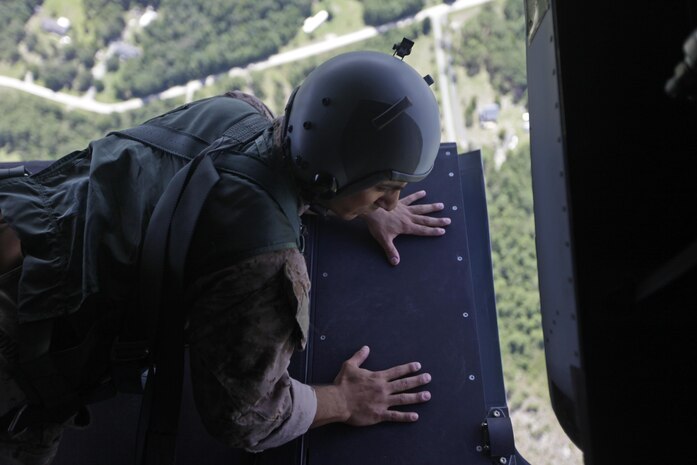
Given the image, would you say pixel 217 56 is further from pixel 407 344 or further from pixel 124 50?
pixel 407 344

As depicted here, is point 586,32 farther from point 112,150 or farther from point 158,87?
point 158,87

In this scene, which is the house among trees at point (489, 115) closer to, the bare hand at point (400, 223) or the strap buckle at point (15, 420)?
the bare hand at point (400, 223)

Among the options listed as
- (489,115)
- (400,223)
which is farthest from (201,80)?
(400,223)

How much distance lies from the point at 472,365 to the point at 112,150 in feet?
4.62

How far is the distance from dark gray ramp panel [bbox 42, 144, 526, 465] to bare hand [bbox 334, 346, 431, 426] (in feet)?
0.15

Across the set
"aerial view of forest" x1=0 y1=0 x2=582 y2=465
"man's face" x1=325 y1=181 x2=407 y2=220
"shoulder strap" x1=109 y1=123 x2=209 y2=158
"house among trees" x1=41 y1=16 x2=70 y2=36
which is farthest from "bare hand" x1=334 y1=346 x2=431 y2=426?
"house among trees" x1=41 y1=16 x2=70 y2=36

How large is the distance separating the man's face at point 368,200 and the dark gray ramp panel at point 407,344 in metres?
0.67

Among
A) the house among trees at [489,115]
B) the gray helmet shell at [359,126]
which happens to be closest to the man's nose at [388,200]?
the gray helmet shell at [359,126]

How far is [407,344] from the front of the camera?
2.22 meters

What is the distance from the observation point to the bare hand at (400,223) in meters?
2.39

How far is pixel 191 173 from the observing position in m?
1.54

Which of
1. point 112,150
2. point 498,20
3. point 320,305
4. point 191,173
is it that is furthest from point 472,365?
point 498,20

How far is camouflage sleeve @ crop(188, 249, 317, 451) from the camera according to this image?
146 centimetres

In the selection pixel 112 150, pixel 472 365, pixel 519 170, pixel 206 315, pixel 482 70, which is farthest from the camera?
pixel 482 70
